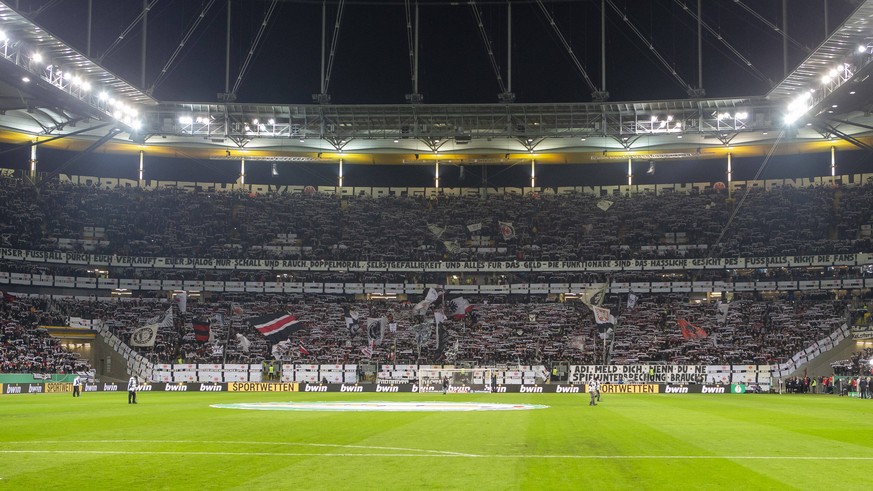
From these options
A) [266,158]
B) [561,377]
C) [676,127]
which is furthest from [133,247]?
[676,127]

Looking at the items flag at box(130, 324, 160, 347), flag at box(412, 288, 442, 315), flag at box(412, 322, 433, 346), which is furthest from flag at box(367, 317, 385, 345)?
flag at box(130, 324, 160, 347)

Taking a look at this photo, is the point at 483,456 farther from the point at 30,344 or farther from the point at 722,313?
the point at 722,313

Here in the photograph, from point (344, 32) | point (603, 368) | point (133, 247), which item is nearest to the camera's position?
point (603, 368)

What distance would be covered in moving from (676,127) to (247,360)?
1543 inches

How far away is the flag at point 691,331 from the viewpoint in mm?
68625

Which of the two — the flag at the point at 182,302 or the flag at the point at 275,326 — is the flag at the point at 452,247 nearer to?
the flag at the point at 275,326

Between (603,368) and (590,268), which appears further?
(590,268)

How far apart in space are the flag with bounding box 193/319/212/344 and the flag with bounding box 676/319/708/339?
39397mm

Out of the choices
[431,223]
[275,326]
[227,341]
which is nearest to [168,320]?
[227,341]

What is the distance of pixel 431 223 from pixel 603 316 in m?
23.7

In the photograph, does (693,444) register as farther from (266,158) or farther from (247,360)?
(266,158)

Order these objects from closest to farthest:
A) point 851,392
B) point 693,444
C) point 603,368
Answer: point 693,444 < point 851,392 < point 603,368

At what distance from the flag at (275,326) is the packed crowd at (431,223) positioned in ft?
43.8

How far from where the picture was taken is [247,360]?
216 ft
